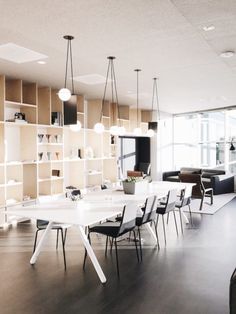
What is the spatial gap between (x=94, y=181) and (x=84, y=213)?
17.1 ft

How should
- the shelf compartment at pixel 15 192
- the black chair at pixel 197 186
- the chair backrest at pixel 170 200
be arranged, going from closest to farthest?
the chair backrest at pixel 170 200
the shelf compartment at pixel 15 192
the black chair at pixel 197 186

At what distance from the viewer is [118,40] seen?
171 inches

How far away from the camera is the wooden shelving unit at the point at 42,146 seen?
21.6 ft

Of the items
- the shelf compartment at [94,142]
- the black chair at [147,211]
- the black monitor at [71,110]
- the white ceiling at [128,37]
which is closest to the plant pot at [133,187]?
the black chair at [147,211]

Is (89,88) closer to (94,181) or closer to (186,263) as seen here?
(94,181)

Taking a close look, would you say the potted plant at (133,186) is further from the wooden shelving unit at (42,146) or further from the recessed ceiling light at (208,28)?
the recessed ceiling light at (208,28)

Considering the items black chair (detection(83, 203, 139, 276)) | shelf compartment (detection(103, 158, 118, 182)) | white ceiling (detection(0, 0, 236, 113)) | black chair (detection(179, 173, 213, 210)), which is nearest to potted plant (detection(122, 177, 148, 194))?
black chair (detection(83, 203, 139, 276))

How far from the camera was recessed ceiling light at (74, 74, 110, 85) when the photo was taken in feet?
21.3

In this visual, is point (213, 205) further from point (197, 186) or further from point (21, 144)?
point (21, 144)

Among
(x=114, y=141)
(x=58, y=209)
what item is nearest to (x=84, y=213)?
(x=58, y=209)

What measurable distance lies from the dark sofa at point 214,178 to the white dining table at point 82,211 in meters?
5.11

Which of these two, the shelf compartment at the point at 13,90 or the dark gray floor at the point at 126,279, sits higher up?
the shelf compartment at the point at 13,90

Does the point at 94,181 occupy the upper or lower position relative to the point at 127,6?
lower

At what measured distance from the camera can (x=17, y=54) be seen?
5.02m
